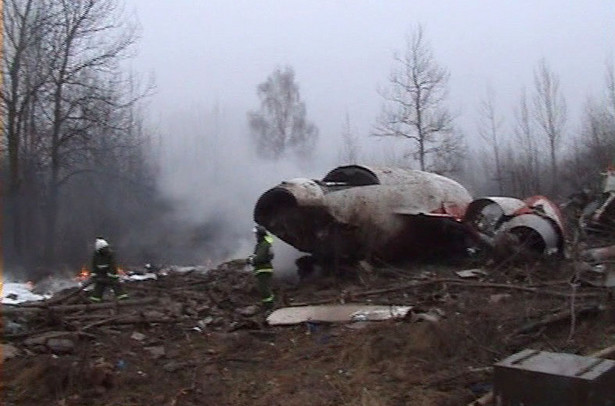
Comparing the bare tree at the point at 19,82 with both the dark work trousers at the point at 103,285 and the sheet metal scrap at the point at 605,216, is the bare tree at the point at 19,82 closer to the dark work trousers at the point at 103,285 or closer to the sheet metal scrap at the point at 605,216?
the dark work trousers at the point at 103,285

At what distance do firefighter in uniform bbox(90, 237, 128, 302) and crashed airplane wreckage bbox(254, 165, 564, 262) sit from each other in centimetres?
257

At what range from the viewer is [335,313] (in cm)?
899

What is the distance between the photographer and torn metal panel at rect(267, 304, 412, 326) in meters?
8.59

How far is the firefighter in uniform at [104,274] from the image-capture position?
1091 cm

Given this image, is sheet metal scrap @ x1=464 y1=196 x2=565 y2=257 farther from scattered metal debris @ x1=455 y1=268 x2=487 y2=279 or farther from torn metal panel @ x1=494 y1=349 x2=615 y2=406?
torn metal panel @ x1=494 y1=349 x2=615 y2=406

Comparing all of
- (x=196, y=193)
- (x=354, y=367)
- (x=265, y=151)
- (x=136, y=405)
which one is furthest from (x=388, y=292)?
(x=265, y=151)

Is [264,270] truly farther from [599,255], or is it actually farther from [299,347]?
[599,255]

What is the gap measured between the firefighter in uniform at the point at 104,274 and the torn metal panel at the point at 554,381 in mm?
7436

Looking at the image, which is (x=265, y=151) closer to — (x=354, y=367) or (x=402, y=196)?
(x=402, y=196)

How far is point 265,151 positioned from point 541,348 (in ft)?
55.6

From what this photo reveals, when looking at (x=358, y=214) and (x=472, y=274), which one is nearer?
(x=472, y=274)

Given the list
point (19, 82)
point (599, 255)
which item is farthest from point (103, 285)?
point (19, 82)

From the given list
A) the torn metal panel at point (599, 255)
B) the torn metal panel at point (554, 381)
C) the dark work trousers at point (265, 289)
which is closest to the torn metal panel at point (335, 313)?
the dark work trousers at point (265, 289)

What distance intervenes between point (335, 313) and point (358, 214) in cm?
298
